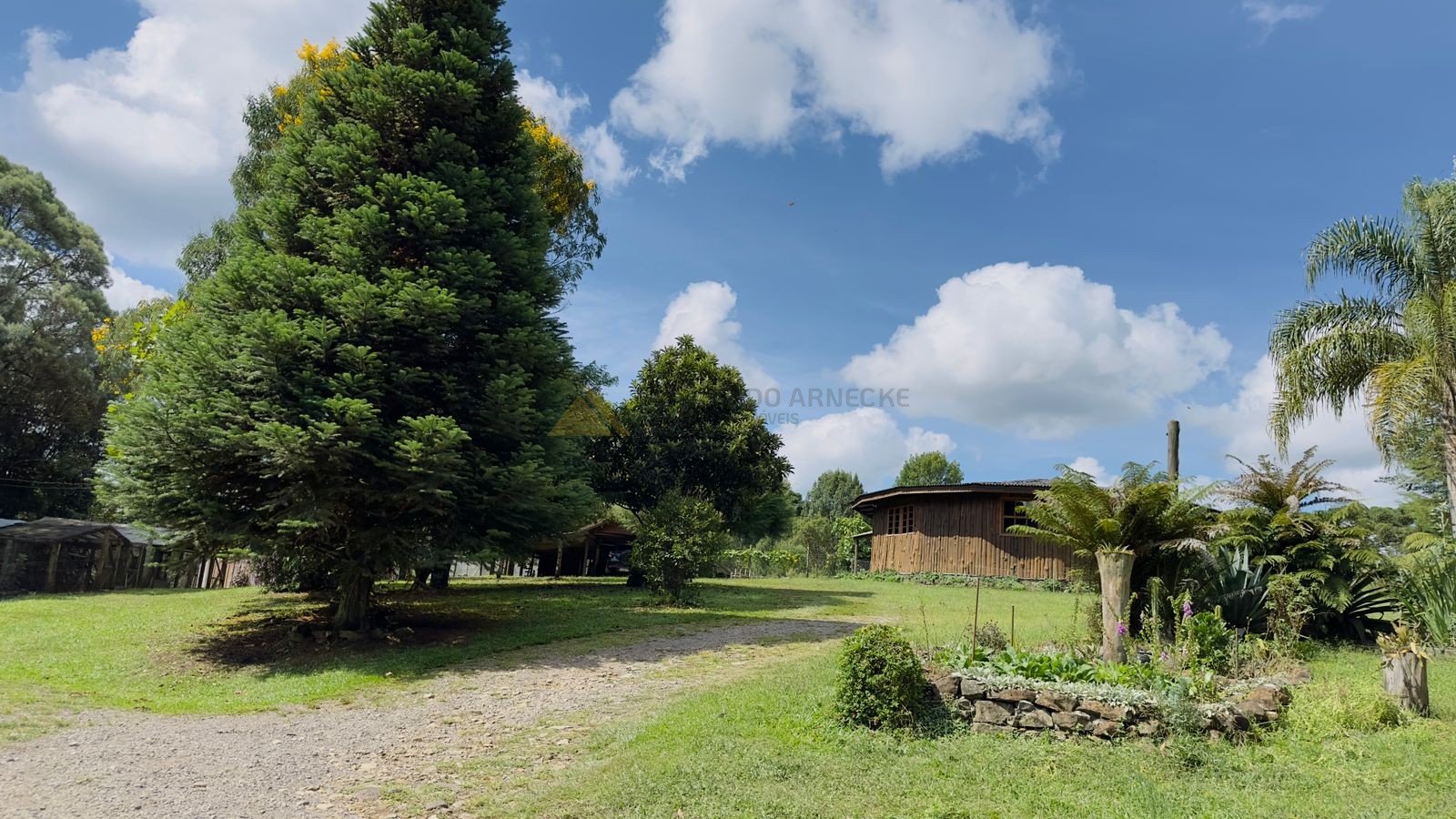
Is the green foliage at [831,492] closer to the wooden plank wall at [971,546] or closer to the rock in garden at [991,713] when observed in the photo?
the wooden plank wall at [971,546]

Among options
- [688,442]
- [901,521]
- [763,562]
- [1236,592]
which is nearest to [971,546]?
[901,521]

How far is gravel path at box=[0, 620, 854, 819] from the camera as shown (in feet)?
18.3

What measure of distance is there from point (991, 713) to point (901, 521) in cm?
2358

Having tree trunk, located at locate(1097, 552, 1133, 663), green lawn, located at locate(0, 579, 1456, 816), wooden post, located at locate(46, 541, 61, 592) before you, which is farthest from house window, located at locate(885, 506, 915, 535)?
wooden post, located at locate(46, 541, 61, 592)

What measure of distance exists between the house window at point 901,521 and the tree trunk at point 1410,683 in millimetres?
A: 22105

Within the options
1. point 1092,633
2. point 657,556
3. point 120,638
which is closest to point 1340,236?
point 1092,633

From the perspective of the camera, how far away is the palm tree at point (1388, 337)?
12.6 m

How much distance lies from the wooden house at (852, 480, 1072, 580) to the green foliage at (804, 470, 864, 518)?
121ft

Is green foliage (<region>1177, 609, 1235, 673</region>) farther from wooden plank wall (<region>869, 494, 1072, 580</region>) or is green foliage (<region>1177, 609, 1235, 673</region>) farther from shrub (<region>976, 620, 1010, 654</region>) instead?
wooden plank wall (<region>869, 494, 1072, 580</region>)

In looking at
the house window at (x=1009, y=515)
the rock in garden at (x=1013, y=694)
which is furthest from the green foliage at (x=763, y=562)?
the rock in garden at (x=1013, y=694)

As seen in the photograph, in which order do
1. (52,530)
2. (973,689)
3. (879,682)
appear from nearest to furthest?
(879,682) < (973,689) < (52,530)

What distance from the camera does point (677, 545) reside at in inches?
675

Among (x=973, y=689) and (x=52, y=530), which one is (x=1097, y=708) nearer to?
(x=973, y=689)

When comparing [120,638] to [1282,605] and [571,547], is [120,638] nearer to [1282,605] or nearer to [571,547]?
[1282,605]
